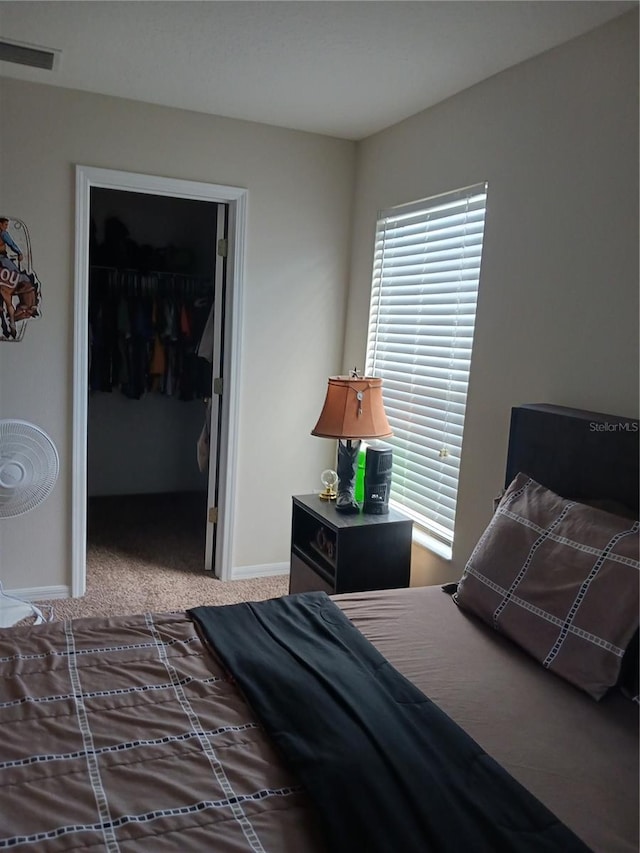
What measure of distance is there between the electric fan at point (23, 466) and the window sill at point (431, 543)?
1637 mm

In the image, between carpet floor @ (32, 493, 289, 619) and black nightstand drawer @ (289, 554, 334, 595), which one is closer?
black nightstand drawer @ (289, 554, 334, 595)

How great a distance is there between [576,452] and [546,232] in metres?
0.82

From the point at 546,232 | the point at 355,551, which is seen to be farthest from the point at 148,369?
the point at 546,232

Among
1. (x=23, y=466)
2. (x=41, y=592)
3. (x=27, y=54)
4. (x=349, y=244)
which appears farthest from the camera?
(x=349, y=244)

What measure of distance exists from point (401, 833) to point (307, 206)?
317 centimetres

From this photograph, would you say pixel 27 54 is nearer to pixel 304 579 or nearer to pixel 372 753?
pixel 304 579

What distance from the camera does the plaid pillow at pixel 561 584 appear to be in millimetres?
1675

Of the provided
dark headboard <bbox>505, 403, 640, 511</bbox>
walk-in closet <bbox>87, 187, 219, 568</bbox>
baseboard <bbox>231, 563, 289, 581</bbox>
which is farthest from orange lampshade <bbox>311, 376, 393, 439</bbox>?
walk-in closet <bbox>87, 187, 219, 568</bbox>

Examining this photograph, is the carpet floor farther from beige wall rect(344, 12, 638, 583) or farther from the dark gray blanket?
the dark gray blanket

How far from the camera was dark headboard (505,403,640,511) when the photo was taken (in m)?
1.99

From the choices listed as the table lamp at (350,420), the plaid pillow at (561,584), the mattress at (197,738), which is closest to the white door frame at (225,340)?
the table lamp at (350,420)

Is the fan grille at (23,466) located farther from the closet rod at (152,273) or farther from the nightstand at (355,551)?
the closet rod at (152,273)

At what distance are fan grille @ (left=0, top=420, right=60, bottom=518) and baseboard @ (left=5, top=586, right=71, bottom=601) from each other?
67 centimetres

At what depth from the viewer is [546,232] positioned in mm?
2422
